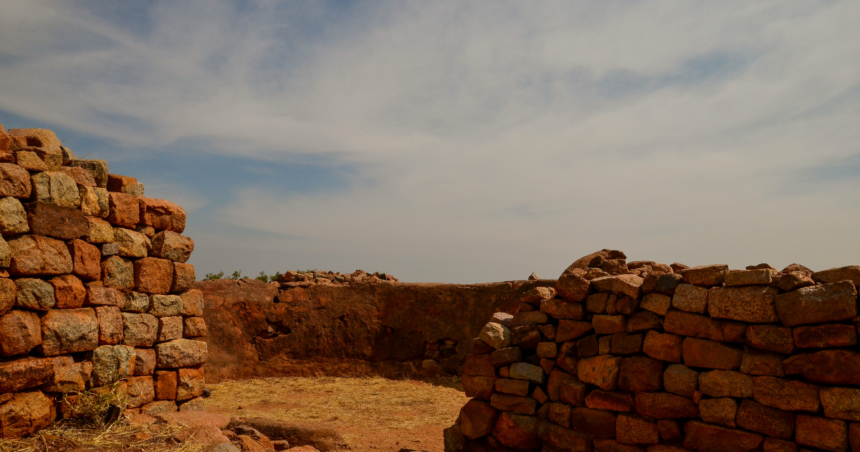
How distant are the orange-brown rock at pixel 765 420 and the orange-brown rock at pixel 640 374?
26.9 inches

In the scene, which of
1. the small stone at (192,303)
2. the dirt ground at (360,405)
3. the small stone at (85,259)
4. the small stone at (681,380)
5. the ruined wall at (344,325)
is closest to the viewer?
the small stone at (681,380)

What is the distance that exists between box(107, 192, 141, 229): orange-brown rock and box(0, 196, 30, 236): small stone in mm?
1016

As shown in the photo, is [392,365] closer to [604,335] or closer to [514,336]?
[514,336]

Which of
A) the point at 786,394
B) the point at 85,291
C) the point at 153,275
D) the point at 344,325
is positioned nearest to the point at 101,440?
the point at 85,291

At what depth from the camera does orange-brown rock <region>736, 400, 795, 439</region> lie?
4.11 metres

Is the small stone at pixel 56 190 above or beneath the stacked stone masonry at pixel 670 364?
above

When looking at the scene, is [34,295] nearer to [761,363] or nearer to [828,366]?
[761,363]

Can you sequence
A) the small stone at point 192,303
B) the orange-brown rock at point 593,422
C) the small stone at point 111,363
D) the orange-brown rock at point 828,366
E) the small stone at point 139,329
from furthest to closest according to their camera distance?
the small stone at point 192,303, the small stone at point 139,329, the small stone at point 111,363, the orange-brown rock at point 593,422, the orange-brown rock at point 828,366

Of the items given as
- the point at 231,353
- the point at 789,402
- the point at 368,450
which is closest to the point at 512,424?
the point at 368,450

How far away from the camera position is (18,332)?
4906 mm

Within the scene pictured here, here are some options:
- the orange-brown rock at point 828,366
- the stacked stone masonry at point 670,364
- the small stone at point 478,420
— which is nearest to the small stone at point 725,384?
the stacked stone masonry at point 670,364

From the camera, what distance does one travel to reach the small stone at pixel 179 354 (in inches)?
255

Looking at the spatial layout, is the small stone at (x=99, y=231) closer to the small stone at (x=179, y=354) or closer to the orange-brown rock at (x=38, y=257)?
the orange-brown rock at (x=38, y=257)

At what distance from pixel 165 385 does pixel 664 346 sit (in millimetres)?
5390
